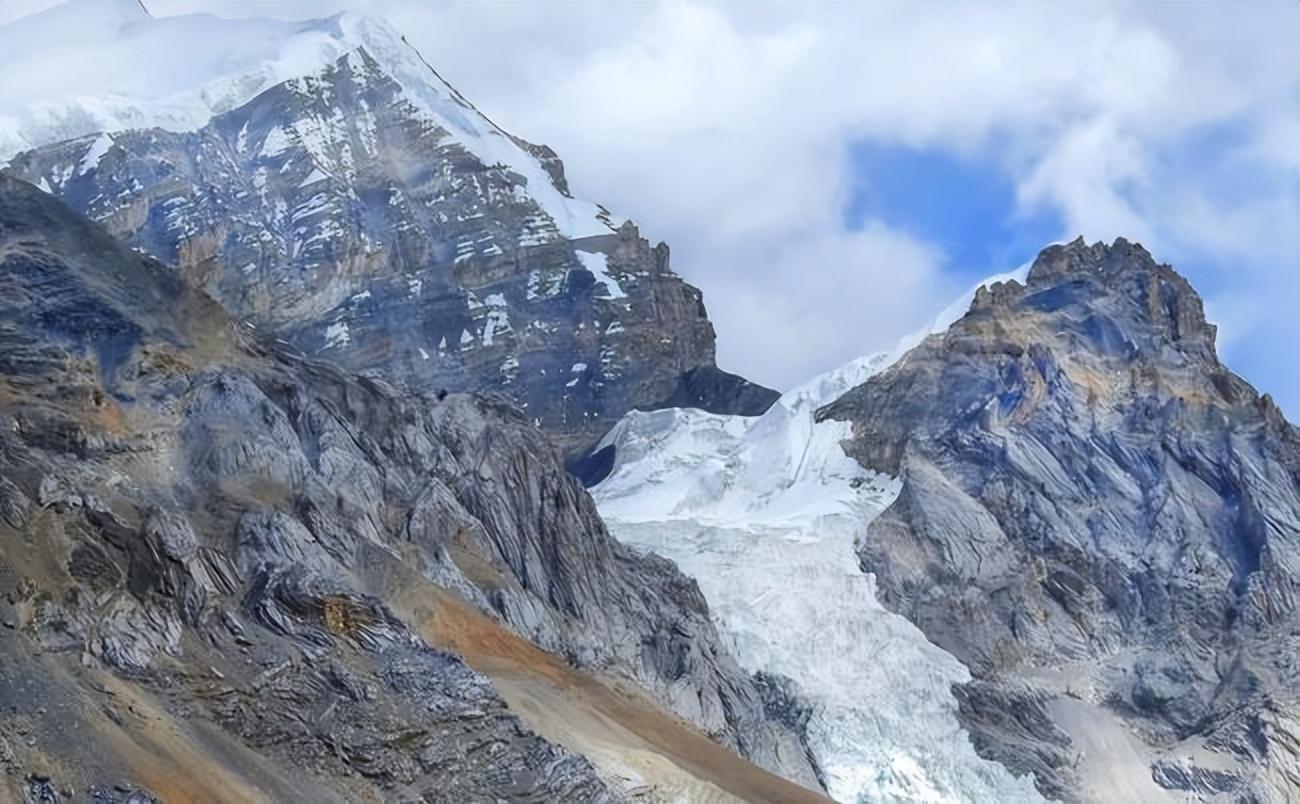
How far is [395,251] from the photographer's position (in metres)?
187

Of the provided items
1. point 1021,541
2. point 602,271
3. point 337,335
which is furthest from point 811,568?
point 602,271

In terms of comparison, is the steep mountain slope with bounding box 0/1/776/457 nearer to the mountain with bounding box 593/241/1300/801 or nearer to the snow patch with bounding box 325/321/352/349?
the snow patch with bounding box 325/321/352/349

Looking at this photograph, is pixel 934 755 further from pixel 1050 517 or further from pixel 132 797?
pixel 132 797

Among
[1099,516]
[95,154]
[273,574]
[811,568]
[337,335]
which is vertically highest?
[95,154]

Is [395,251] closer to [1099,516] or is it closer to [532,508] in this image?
[1099,516]

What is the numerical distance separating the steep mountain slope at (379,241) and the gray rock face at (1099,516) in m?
30.0

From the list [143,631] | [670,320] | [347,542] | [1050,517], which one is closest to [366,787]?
[143,631]

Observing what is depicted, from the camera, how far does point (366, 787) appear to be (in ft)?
291

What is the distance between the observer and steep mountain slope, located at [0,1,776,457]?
586 ft

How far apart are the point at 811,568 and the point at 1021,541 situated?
13631mm

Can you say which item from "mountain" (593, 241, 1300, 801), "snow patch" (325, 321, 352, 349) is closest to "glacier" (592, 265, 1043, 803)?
"mountain" (593, 241, 1300, 801)

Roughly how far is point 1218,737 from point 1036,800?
1209 cm

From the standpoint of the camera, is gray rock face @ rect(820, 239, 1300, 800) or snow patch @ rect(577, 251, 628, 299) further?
snow patch @ rect(577, 251, 628, 299)

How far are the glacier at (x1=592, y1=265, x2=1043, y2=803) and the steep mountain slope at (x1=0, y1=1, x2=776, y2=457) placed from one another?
11.7 metres
